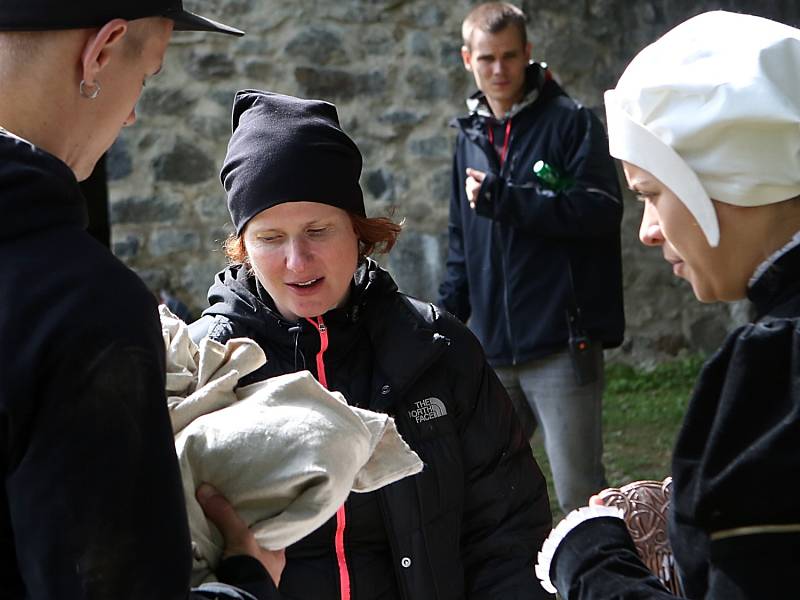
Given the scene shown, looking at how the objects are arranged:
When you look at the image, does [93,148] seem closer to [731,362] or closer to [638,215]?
[731,362]

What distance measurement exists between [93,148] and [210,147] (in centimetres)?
497

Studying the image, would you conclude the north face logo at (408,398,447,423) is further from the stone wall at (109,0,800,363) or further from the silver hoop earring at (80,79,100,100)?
the stone wall at (109,0,800,363)

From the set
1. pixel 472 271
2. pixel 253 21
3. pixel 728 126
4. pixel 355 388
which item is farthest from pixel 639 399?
pixel 728 126

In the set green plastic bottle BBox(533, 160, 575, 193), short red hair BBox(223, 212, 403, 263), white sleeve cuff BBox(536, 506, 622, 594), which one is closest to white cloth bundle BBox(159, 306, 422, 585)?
white sleeve cuff BBox(536, 506, 622, 594)

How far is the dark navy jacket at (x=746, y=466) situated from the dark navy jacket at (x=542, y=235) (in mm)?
2826

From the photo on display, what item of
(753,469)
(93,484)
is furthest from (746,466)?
(93,484)

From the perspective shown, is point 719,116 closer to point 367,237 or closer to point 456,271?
point 367,237

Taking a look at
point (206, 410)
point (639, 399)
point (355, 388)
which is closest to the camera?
point (206, 410)

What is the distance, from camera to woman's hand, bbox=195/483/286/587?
1.50 meters

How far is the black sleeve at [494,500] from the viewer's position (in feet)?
7.76

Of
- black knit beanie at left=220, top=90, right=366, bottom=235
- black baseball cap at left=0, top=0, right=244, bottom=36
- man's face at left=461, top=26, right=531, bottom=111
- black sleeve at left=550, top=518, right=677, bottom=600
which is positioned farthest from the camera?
man's face at left=461, top=26, right=531, bottom=111

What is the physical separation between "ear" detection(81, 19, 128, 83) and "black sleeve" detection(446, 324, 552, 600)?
3.90 ft

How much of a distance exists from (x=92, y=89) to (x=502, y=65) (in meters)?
3.25

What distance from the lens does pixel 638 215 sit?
7.03m
